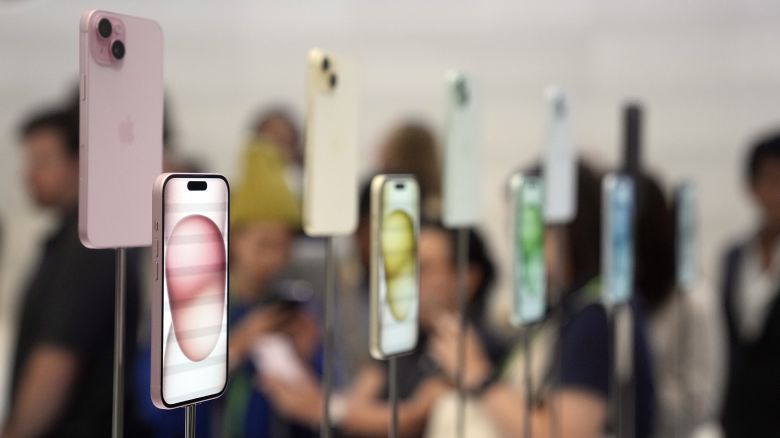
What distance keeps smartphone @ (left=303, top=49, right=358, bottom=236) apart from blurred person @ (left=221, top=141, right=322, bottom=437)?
2.84ft

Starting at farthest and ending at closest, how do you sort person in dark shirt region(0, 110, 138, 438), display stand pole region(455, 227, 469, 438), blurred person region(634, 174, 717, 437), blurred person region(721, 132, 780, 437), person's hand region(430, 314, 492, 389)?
blurred person region(721, 132, 780, 437)
blurred person region(634, 174, 717, 437)
person in dark shirt region(0, 110, 138, 438)
person's hand region(430, 314, 492, 389)
display stand pole region(455, 227, 469, 438)

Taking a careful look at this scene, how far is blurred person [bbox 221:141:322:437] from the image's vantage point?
6.43 feet

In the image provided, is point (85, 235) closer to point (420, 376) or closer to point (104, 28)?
point (104, 28)

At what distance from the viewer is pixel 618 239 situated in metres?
1.39

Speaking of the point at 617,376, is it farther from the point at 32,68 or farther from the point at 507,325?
the point at 32,68

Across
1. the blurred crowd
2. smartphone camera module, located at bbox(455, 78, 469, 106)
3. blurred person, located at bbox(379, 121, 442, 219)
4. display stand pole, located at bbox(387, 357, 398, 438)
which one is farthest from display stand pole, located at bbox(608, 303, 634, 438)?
blurred person, located at bbox(379, 121, 442, 219)

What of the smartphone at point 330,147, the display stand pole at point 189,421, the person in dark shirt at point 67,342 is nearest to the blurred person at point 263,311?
the person in dark shirt at point 67,342

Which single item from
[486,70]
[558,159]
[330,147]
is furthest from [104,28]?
[486,70]

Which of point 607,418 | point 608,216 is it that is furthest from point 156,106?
point 607,418

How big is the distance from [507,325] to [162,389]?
6.07 ft

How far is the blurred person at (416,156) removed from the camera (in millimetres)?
2572

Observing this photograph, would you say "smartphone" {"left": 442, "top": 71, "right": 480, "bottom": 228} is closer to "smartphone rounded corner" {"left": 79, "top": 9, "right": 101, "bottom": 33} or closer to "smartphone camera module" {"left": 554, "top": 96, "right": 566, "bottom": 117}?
"smartphone camera module" {"left": 554, "top": 96, "right": 566, "bottom": 117}

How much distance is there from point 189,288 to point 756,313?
1798 mm

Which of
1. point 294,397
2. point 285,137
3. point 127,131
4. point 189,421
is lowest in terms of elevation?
point 294,397
